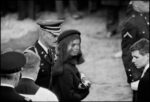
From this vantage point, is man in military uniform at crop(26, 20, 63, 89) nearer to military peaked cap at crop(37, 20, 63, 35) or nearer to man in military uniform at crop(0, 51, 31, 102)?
military peaked cap at crop(37, 20, 63, 35)

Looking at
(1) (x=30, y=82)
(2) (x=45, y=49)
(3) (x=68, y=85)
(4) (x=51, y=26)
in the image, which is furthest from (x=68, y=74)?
(1) (x=30, y=82)

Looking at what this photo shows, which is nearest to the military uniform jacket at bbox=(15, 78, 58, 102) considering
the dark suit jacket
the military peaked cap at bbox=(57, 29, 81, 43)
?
the dark suit jacket

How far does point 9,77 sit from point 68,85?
1.71 m

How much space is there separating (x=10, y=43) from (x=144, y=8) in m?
5.13

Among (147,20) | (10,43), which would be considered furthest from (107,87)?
(10,43)

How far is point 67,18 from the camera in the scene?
12.3 meters

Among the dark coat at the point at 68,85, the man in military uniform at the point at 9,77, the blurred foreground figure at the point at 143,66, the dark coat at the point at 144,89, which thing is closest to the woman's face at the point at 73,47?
the dark coat at the point at 68,85

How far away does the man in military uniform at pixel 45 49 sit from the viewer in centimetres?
577

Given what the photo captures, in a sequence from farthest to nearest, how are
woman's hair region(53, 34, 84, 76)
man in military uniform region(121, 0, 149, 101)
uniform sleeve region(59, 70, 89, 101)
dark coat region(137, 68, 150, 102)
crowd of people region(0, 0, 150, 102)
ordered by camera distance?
man in military uniform region(121, 0, 149, 101), woman's hair region(53, 34, 84, 76), uniform sleeve region(59, 70, 89, 101), dark coat region(137, 68, 150, 102), crowd of people region(0, 0, 150, 102)

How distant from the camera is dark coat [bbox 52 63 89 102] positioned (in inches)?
227

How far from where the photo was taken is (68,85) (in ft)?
18.9

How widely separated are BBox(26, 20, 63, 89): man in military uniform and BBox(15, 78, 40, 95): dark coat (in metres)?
1.11

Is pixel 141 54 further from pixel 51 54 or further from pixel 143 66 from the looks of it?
pixel 51 54

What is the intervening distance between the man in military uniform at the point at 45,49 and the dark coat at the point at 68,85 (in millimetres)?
105
